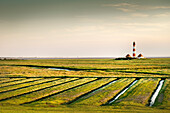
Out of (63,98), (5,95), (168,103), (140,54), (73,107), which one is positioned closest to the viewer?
(73,107)

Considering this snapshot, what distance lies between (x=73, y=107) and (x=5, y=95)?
23.9 feet

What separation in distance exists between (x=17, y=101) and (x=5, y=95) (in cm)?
297

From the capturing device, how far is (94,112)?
13070 mm

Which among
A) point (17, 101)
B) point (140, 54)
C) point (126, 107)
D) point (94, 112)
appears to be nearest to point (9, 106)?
point (17, 101)

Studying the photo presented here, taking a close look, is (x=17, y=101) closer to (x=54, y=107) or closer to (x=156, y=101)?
(x=54, y=107)

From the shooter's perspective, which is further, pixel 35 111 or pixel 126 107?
pixel 126 107

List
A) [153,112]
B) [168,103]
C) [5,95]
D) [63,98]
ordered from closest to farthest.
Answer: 1. [153,112]
2. [168,103]
3. [63,98]
4. [5,95]

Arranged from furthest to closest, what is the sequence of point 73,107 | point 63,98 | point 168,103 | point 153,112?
point 63,98
point 168,103
point 73,107
point 153,112

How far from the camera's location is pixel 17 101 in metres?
16.1

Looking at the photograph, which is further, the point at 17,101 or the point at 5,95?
the point at 5,95

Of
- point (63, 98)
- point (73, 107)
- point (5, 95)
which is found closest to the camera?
point (73, 107)

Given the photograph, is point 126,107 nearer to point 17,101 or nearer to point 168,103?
point 168,103

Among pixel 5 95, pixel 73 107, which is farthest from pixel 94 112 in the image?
pixel 5 95

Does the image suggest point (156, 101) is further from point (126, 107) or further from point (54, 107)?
point (54, 107)
